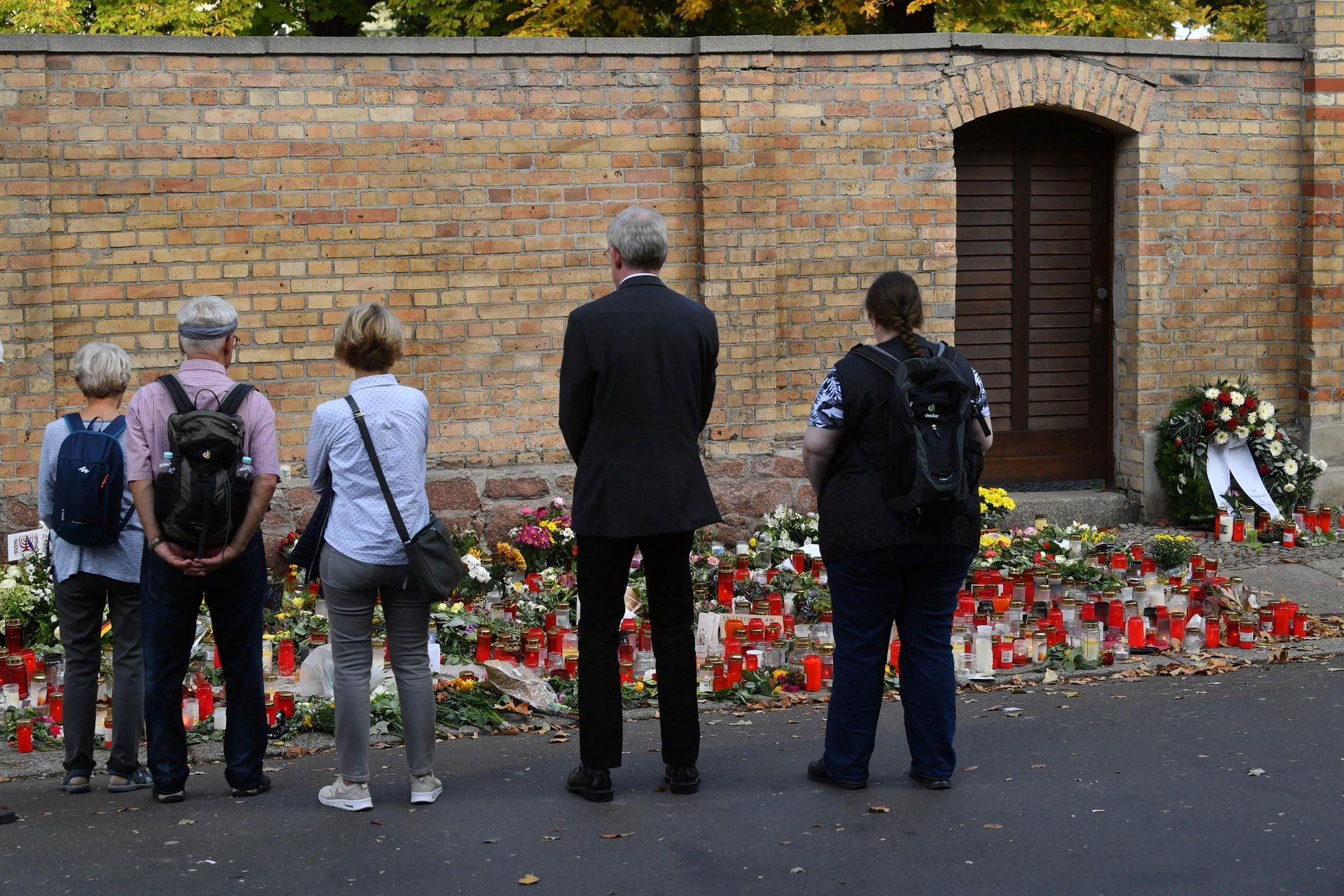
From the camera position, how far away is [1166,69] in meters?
9.92

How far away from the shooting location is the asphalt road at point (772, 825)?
4387mm

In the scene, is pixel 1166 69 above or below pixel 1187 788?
above

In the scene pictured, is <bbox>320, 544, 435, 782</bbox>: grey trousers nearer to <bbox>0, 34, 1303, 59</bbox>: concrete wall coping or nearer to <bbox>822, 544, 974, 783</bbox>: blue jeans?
<bbox>822, 544, 974, 783</bbox>: blue jeans

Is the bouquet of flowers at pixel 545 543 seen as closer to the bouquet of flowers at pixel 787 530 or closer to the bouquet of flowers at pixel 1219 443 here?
the bouquet of flowers at pixel 787 530

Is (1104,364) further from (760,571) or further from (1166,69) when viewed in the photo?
(760,571)

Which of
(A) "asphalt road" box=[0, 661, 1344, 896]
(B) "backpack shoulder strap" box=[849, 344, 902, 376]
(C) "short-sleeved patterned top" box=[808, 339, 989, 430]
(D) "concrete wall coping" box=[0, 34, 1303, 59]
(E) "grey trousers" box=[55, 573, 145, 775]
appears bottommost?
(A) "asphalt road" box=[0, 661, 1344, 896]

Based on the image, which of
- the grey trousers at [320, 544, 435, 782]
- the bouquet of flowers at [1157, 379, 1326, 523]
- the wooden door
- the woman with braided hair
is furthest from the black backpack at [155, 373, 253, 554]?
the bouquet of flowers at [1157, 379, 1326, 523]

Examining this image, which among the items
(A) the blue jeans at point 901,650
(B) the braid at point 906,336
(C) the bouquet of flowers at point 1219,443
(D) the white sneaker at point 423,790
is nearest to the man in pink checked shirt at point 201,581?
(D) the white sneaker at point 423,790

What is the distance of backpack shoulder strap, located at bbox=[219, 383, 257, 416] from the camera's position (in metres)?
4.91

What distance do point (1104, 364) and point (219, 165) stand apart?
6.05m

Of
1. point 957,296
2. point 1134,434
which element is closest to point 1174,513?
point 1134,434

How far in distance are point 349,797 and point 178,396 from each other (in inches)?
56.8

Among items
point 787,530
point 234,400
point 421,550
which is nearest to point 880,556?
point 421,550

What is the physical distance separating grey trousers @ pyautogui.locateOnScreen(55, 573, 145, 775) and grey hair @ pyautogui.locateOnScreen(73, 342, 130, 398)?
26.6 inches
